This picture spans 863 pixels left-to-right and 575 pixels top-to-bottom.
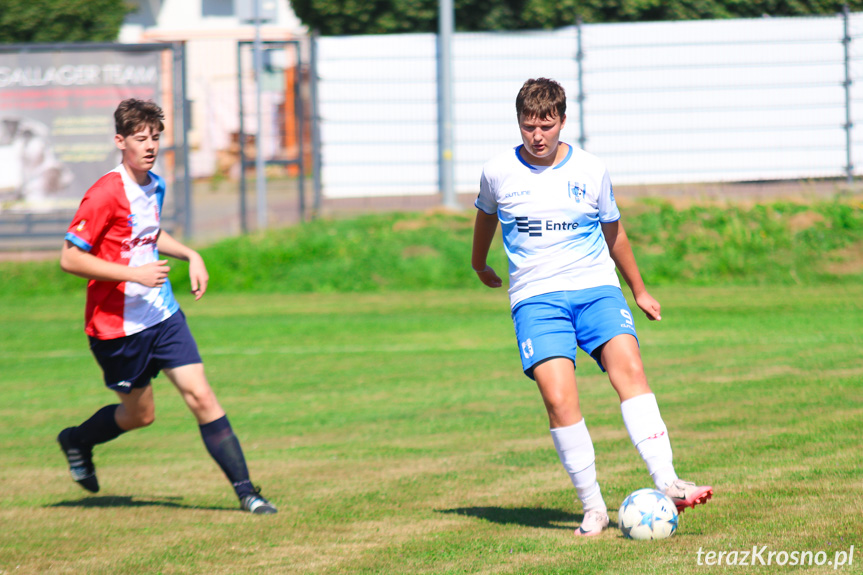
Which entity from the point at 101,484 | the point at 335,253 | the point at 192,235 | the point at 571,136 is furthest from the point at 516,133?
the point at 101,484

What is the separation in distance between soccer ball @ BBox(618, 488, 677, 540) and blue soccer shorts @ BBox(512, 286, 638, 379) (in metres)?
0.63

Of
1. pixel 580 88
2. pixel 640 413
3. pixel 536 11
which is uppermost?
pixel 536 11

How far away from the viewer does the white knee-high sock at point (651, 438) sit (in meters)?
4.62

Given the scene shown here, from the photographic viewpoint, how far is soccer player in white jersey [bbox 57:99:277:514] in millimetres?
5344

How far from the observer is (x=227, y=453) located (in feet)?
18.2

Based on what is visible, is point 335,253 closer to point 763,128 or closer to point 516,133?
point 516,133

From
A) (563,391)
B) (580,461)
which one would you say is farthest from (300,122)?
(580,461)

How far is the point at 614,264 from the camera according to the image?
517 cm

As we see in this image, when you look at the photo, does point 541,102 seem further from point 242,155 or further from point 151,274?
point 242,155

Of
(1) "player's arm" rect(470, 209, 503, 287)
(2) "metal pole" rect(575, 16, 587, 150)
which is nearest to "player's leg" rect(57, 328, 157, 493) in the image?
(1) "player's arm" rect(470, 209, 503, 287)

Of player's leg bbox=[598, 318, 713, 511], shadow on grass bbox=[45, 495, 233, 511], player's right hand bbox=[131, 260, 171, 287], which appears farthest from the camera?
shadow on grass bbox=[45, 495, 233, 511]

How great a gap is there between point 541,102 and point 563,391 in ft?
4.12

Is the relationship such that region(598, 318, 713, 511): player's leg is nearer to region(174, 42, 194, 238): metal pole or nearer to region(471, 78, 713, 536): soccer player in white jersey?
region(471, 78, 713, 536): soccer player in white jersey

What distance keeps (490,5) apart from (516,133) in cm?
703
